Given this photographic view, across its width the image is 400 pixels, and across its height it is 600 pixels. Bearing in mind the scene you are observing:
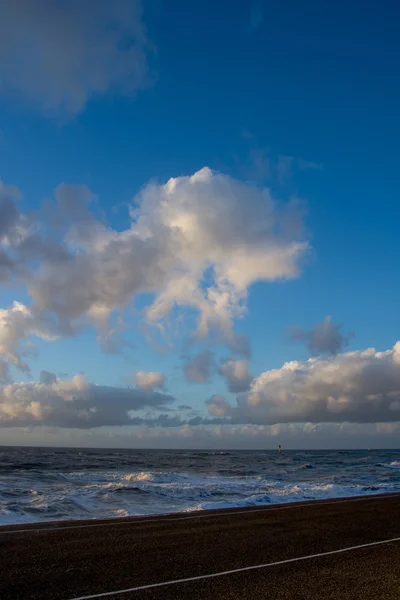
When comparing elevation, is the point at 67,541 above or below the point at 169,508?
above

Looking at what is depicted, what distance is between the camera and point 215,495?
2928 centimetres

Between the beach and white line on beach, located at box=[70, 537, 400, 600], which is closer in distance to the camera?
white line on beach, located at box=[70, 537, 400, 600]

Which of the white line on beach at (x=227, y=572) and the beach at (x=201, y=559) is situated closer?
the white line on beach at (x=227, y=572)

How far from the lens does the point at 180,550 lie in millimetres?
10789

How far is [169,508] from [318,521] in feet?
31.4

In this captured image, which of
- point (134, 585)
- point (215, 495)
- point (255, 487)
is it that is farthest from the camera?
point (255, 487)

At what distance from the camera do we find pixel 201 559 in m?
9.96

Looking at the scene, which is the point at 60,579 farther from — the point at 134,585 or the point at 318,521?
the point at 318,521

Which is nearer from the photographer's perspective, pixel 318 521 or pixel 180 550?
pixel 180 550

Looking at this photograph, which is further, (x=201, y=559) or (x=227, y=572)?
(x=201, y=559)

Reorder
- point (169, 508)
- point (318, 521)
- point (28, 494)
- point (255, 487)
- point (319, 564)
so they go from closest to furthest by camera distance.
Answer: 1. point (319, 564)
2. point (318, 521)
3. point (169, 508)
4. point (28, 494)
5. point (255, 487)

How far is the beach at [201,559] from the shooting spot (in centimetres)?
775

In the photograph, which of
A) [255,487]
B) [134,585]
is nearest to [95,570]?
[134,585]

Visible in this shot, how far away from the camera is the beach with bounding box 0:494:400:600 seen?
7.75 m
